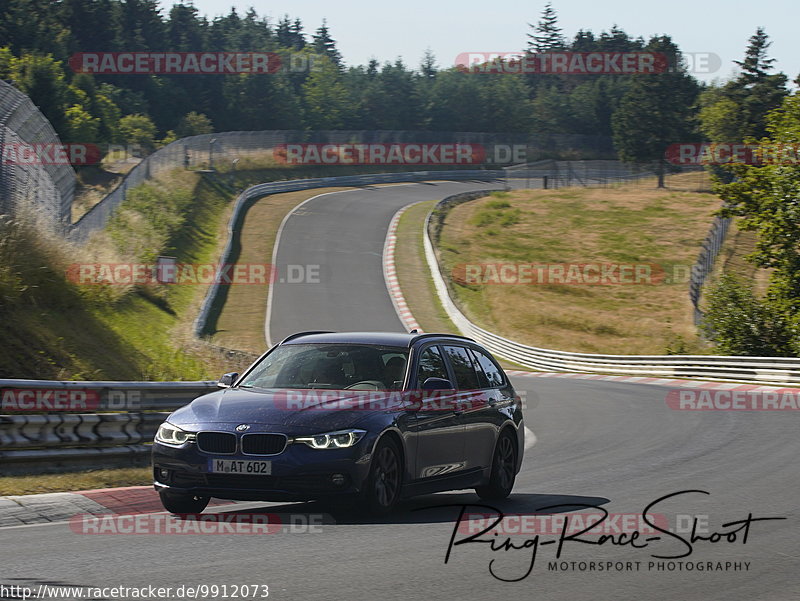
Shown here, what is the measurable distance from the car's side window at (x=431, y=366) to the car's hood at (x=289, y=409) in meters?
0.58

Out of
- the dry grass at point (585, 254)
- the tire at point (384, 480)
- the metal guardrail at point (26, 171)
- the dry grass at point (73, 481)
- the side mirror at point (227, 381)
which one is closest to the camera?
the tire at point (384, 480)

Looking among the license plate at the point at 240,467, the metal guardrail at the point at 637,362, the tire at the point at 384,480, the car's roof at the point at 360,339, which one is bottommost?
the metal guardrail at the point at 637,362

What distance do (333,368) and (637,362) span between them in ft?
92.9

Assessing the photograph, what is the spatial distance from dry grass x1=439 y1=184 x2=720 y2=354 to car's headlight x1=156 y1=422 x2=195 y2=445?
33.3m

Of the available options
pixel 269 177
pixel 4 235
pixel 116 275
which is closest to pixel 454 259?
pixel 269 177

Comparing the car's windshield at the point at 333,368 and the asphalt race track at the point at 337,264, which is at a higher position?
the car's windshield at the point at 333,368

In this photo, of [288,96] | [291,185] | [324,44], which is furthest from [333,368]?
[324,44]

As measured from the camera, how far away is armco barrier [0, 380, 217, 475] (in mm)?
10547

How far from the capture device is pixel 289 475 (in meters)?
8.30

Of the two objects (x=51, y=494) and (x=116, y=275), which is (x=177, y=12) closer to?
(x=116, y=275)

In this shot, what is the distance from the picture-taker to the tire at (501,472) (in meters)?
10.4

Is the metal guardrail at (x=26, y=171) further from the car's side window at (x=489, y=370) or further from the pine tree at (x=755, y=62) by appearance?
the pine tree at (x=755, y=62)

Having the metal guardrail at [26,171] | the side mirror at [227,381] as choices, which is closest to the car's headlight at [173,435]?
the side mirror at [227,381]

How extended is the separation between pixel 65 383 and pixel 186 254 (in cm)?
3594
